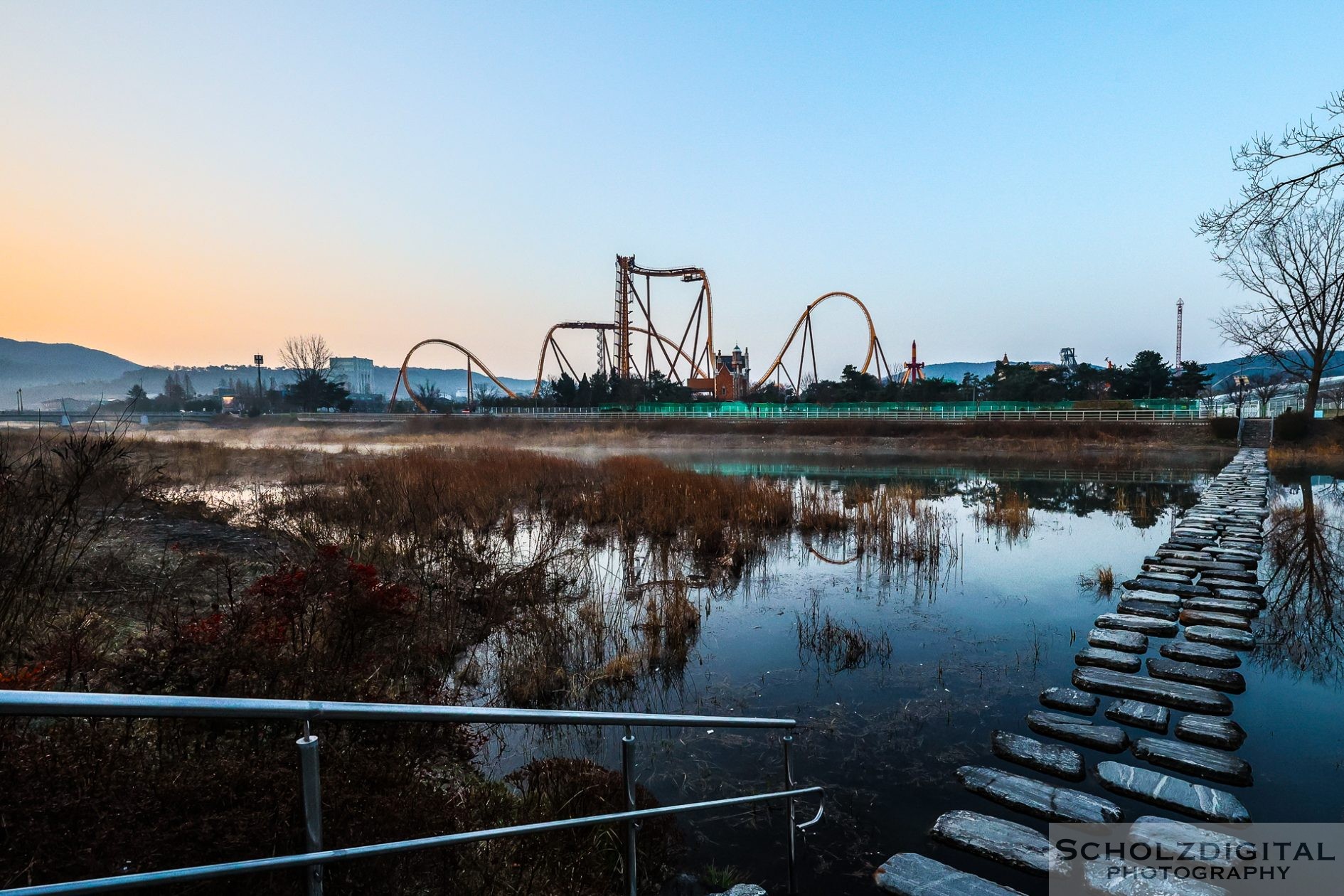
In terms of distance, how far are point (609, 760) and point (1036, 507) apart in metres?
13.9

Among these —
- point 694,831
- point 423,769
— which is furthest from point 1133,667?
point 423,769

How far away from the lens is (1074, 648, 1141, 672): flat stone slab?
18.2 ft

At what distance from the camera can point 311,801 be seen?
142cm

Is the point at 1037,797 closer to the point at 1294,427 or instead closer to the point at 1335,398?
the point at 1294,427

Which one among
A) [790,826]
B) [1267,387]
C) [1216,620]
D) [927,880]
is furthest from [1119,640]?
[1267,387]

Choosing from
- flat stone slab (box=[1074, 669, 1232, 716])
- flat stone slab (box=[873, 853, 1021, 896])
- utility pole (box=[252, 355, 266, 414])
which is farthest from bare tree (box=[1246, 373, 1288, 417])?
utility pole (box=[252, 355, 266, 414])

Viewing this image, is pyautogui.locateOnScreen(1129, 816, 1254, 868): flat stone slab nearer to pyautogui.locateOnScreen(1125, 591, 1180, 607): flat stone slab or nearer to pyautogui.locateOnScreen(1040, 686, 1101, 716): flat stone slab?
pyautogui.locateOnScreen(1040, 686, 1101, 716): flat stone slab

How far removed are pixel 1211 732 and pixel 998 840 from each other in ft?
6.90

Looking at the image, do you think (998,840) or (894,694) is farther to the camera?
(894,694)

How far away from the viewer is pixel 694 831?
3873mm

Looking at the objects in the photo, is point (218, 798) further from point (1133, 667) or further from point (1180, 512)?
point (1180, 512)

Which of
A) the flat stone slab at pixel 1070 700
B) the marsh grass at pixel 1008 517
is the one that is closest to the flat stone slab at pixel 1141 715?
the flat stone slab at pixel 1070 700

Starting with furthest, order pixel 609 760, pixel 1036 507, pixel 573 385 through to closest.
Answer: pixel 573 385 → pixel 1036 507 → pixel 609 760

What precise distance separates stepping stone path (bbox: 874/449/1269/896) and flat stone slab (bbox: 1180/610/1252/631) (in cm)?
1
